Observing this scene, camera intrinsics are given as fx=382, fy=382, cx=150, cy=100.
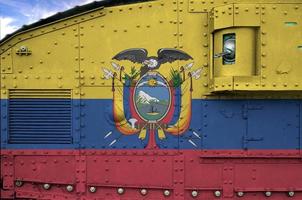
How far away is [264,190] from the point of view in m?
4.41

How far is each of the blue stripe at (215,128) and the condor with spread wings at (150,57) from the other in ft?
1.76

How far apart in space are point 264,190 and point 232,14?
80.2 inches

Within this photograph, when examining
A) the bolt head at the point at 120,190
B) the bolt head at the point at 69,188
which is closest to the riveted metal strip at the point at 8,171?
the bolt head at the point at 69,188

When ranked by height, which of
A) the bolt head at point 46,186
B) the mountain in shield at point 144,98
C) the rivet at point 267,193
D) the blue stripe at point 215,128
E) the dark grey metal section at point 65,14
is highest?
the dark grey metal section at point 65,14

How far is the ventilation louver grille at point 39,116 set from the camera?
4.42 m

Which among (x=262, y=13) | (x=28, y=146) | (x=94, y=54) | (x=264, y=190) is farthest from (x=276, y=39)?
(x=28, y=146)

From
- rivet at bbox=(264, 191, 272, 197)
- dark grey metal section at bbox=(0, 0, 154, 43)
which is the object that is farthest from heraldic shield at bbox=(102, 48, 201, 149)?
rivet at bbox=(264, 191, 272, 197)

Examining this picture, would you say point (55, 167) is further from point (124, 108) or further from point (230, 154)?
point (230, 154)

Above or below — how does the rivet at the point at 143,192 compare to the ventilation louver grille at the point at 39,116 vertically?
below

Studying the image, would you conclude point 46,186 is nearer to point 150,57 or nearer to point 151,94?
point 151,94

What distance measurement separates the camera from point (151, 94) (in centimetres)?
441

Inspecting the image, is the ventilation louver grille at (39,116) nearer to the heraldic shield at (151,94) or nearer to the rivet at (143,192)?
the heraldic shield at (151,94)

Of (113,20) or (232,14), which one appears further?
(113,20)

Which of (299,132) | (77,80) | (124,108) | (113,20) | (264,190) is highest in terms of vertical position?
(113,20)
